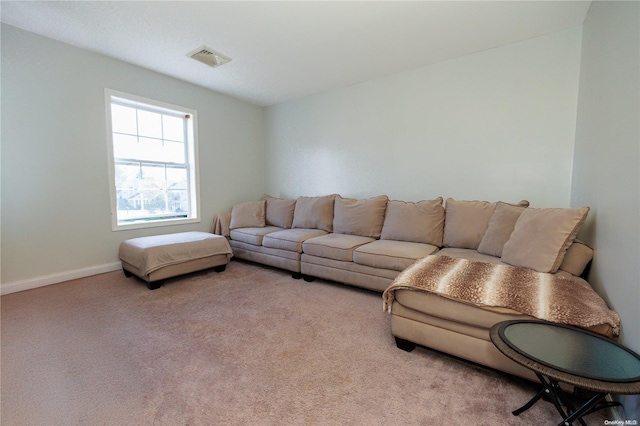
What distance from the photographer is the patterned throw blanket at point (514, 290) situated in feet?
4.07

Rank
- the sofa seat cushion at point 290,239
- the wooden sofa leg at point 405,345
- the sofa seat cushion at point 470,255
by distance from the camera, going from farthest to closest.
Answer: the sofa seat cushion at point 290,239
the sofa seat cushion at point 470,255
the wooden sofa leg at point 405,345

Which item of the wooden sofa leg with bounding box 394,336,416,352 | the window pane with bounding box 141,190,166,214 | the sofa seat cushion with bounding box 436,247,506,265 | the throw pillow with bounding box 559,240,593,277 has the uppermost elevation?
the window pane with bounding box 141,190,166,214

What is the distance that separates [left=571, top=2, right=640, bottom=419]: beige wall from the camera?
1.26 metres

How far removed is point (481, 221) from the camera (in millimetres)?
2555

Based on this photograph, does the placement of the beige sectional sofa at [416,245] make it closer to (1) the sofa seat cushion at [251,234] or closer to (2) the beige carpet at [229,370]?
(1) the sofa seat cushion at [251,234]

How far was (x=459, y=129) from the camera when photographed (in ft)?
10.1

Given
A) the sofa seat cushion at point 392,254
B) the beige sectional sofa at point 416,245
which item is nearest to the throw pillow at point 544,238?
the beige sectional sofa at point 416,245

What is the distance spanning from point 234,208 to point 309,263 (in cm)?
181

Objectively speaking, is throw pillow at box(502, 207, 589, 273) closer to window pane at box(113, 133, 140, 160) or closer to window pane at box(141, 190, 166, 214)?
window pane at box(141, 190, 166, 214)

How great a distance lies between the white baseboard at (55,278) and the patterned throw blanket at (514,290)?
3.40 meters

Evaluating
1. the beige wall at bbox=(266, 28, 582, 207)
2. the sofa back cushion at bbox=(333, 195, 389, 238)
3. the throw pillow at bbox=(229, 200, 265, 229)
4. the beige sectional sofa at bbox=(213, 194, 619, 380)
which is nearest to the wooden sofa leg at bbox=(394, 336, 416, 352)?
the beige sectional sofa at bbox=(213, 194, 619, 380)

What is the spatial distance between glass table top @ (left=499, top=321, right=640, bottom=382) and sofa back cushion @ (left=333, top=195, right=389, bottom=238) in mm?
2042

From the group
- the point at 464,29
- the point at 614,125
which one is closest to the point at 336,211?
the point at 464,29

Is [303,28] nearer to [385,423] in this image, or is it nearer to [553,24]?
[553,24]
